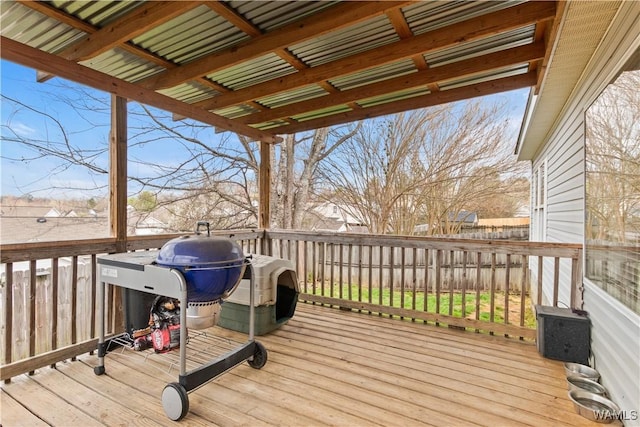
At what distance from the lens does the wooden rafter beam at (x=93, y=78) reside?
221 cm

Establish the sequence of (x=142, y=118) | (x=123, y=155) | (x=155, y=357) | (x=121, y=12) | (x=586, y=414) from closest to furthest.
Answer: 1. (x=586, y=414)
2. (x=121, y=12)
3. (x=155, y=357)
4. (x=123, y=155)
5. (x=142, y=118)

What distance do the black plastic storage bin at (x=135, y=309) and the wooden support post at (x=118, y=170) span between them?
0.60 meters

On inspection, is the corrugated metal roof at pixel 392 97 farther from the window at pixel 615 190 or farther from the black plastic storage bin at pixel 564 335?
the black plastic storage bin at pixel 564 335

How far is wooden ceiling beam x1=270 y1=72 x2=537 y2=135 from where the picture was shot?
123 inches

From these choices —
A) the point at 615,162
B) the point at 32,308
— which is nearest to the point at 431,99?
the point at 615,162

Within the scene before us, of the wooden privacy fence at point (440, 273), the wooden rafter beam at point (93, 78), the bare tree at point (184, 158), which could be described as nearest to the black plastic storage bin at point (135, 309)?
the wooden rafter beam at point (93, 78)

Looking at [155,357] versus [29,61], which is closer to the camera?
[29,61]

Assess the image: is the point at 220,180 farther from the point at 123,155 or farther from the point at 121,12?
the point at 121,12

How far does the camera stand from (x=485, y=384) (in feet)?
7.59

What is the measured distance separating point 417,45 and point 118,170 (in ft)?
9.95

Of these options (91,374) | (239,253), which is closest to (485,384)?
(239,253)

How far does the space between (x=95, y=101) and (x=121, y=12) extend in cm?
417

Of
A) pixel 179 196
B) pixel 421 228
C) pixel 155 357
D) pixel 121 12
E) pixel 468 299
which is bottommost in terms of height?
pixel 468 299

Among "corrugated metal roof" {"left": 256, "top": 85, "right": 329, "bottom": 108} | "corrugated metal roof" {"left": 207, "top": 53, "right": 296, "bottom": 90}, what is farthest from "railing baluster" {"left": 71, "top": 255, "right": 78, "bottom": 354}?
"corrugated metal roof" {"left": 256, "top": 85, "right": 329, "bottom": 108}
